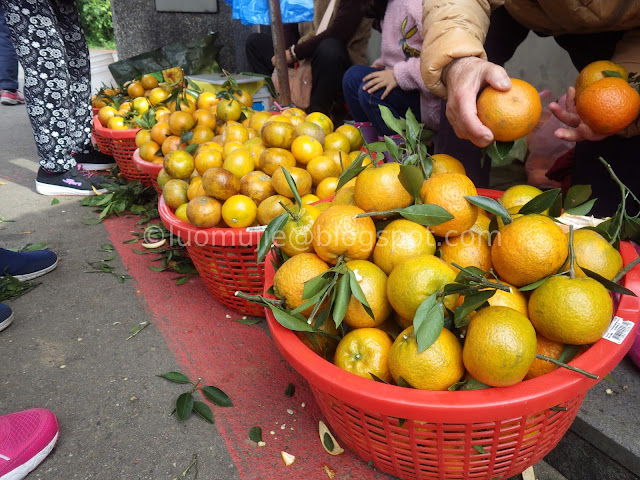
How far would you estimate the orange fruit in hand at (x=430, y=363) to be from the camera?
3.44 ft

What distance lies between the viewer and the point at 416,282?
1.11 m

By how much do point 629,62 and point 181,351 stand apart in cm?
226

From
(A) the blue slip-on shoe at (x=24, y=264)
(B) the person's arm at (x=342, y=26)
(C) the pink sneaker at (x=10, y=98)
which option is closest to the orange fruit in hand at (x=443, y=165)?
(A) the blue slip-on shoe at (x=24, y=264)

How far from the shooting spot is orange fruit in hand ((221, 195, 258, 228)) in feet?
6.26

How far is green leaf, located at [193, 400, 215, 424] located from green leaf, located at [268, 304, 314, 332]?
0.69 m

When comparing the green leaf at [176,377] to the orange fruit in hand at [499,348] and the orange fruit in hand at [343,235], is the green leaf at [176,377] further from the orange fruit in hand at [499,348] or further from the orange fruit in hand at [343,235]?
the orange fruit in hand at [499,348]

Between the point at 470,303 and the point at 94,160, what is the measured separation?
4219 mm

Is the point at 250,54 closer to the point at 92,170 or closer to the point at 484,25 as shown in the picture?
the point at 92,170

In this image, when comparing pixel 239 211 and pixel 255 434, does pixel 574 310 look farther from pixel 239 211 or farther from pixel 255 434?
pixel 239 211

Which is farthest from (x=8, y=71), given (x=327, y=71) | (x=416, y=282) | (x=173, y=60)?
(x=416, y=282)

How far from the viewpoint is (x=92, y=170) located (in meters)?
4.31

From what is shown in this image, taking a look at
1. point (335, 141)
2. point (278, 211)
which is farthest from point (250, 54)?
point (278, 211)

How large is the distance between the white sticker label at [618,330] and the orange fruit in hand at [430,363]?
36 centimetres

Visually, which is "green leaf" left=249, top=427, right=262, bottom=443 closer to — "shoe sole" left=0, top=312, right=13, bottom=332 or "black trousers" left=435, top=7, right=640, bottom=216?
"shoe sole" left=0, top=312, right=13, bottom=332
